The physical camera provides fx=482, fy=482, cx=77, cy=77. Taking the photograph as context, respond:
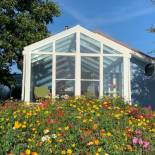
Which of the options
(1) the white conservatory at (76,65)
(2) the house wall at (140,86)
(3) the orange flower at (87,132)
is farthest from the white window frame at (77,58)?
(3) the orange flower at (87,132)

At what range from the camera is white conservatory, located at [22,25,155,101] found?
59.7 feet

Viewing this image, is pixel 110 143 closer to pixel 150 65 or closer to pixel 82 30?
pixel 82 30

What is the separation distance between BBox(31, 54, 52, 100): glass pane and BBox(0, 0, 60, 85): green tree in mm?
3677

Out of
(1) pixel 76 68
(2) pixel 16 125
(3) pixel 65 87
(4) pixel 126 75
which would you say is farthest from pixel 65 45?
(2) pixel 16 125

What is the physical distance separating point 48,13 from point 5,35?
301 centimetres

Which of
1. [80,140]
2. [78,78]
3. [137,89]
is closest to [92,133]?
[80,140]

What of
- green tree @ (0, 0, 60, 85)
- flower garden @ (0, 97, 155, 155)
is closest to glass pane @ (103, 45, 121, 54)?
green tree @ (0, 0, 60, 85)

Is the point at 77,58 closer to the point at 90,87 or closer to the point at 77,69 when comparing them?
the point at 77,69

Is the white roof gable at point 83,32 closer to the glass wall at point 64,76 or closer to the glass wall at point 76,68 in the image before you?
the glass wall at point 76,68

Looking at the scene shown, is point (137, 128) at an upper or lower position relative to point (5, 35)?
lower

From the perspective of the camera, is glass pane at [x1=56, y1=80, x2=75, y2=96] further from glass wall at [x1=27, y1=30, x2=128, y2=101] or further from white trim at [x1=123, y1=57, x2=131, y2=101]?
white trim at [x1=123, y1=57, x2=131, y2=101]

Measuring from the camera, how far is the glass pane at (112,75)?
18484 millimetres

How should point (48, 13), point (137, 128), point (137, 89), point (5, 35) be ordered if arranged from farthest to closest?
1. point (48, 13)
2. point (5, 35)
3. point (137, 89)
4. point (137, 128)

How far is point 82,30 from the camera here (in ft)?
60.8
